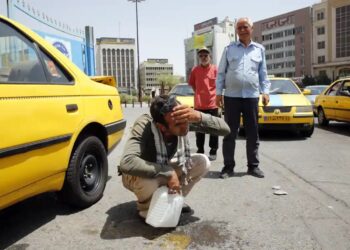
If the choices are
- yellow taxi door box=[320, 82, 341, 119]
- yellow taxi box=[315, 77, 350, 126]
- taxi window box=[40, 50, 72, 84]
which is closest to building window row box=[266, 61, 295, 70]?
yellow taxi box=[315, 77, 350, 126]

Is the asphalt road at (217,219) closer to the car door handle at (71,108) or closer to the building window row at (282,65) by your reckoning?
the car door handle at (71,108)

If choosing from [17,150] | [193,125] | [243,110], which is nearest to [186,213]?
[193,125]

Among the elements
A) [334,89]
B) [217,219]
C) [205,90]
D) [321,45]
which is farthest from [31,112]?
[321,45]

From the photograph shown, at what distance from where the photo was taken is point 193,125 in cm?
338

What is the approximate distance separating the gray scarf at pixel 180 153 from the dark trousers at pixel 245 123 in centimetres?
180

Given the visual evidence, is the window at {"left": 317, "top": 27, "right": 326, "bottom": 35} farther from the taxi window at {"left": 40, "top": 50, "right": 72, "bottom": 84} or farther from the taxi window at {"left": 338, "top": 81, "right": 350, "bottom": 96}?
the taxi window at {"left": 40, "top": 50, "right": 72, "bottom": 84}

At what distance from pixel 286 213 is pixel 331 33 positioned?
90.7 metres

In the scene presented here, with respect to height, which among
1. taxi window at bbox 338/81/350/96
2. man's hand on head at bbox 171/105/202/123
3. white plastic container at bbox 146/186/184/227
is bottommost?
white plastic container at bbox 146/186/184/227

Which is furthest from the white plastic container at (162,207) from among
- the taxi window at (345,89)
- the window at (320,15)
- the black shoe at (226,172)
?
the window at (320,15)

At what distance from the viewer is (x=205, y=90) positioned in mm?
6504

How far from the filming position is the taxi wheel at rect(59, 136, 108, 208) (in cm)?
363

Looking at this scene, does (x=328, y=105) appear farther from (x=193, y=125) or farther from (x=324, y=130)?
(x=193, y=125)

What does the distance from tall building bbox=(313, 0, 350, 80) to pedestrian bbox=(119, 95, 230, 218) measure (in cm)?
8631

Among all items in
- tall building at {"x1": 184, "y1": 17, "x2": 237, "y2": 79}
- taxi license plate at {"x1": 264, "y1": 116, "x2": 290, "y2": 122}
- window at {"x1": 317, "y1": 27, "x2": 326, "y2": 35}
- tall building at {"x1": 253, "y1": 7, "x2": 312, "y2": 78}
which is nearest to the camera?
taxi license plate at {"x1": 264, "y1": 116, "x2": 290, "y2": 122}
